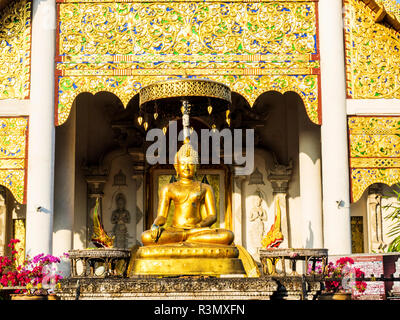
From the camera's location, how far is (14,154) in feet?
33.9

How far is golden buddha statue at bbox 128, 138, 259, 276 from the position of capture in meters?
7.55

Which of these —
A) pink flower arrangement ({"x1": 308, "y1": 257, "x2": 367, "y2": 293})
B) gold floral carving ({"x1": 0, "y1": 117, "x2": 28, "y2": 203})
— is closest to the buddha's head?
pink flower arrangement ({"x1": 308, "y1": 257, "x2": 367, "y2": 293})

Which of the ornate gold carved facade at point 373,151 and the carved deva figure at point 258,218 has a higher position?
the ornate gold carved facade at point 373,151

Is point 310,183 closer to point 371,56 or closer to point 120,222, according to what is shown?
point 371,56

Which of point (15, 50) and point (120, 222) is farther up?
point (15, 50)

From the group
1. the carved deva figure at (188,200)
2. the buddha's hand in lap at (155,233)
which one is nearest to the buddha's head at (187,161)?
the carved deva figure at (188,200)

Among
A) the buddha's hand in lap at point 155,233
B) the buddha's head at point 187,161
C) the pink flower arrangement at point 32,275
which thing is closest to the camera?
the buddha's hand in lap at point 155,233

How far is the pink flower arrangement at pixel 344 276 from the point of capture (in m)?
8.30

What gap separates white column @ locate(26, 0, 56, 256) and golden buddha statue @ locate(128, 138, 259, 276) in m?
2.30

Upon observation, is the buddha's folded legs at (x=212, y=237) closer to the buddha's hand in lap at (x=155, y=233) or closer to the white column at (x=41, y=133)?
the buddha's hand in lap at (x=155, y=233)

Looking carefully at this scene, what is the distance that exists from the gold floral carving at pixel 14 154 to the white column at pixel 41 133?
0.42 ft

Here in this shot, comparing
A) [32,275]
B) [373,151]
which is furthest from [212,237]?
[373,151]

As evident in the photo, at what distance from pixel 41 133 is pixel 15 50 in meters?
1.39

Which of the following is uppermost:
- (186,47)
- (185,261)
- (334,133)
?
(186,47)
